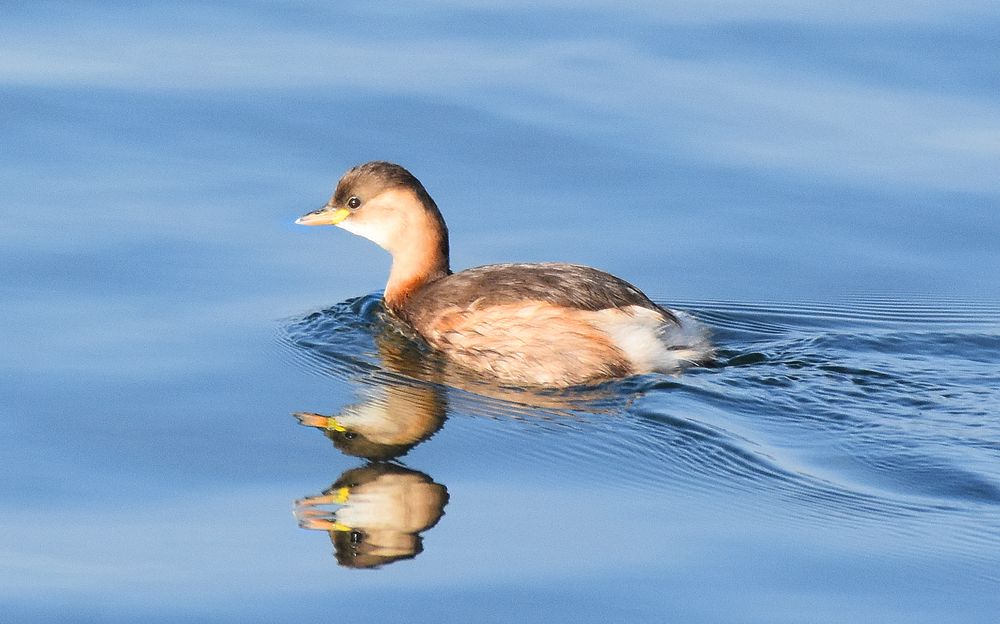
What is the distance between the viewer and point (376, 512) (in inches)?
245

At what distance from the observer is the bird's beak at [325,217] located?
8867 millimetres

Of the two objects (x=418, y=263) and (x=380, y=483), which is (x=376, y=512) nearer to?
(x=380, y=483)

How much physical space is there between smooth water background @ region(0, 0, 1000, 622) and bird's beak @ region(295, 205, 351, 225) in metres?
0.31

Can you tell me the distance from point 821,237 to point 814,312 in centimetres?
86

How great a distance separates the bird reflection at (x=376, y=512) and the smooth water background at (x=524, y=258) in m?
0.08

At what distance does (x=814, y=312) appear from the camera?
28.5 feet

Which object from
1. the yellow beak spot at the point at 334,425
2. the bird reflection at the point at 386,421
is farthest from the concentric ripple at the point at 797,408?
the yellow beak spot at the point at 334,425

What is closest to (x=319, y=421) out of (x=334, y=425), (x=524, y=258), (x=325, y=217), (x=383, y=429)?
(x=334, y=425)

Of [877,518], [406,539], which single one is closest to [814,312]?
[877,518]

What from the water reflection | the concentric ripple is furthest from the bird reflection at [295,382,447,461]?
the concentric ripple

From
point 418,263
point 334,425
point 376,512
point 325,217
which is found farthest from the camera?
point 325,217

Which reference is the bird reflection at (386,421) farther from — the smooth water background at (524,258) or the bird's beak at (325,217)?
the bird's beak at (325,217)

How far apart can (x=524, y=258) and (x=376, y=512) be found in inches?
124

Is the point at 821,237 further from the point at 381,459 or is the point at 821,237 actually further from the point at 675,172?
the point at 381,459
